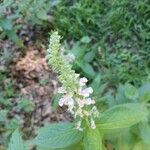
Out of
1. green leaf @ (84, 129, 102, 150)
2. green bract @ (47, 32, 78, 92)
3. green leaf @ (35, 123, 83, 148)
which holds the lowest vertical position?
green leaf @ (84, 129, 102, 150)

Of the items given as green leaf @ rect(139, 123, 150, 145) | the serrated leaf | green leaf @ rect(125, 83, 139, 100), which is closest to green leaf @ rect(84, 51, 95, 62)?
the serrated leaf

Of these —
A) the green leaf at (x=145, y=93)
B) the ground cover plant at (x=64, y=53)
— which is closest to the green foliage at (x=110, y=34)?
the ground cover plant at (x=64, y=53)

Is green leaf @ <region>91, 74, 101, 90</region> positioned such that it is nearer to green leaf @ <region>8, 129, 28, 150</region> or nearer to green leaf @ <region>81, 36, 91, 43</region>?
green leaf @ <region>81, 36, 91, 43</region>

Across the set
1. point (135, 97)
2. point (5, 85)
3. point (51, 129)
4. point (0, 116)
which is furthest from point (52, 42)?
point (5, 85)

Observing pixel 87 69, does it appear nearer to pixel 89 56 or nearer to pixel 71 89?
pixel 89 56

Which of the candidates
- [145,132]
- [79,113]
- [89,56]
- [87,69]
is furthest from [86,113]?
[89,56]

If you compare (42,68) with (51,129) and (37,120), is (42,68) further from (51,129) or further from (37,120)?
(51,129)

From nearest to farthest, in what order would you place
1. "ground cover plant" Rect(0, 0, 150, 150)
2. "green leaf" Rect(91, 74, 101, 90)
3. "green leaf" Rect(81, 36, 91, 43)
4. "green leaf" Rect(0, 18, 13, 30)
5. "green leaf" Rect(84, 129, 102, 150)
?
"green leaf" Rect(84, 129, 102, 150), "green leaf" Rect(91, 74, 101, 90), "ground cover plant" Rect(0, 0, 150, 150), "green leaf" Rect(0, 18, 13, 30), "green leaf" Rect(81, 36, 91, 43)

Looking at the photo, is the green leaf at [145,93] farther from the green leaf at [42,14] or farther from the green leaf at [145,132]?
the green leaf at [42,14]
